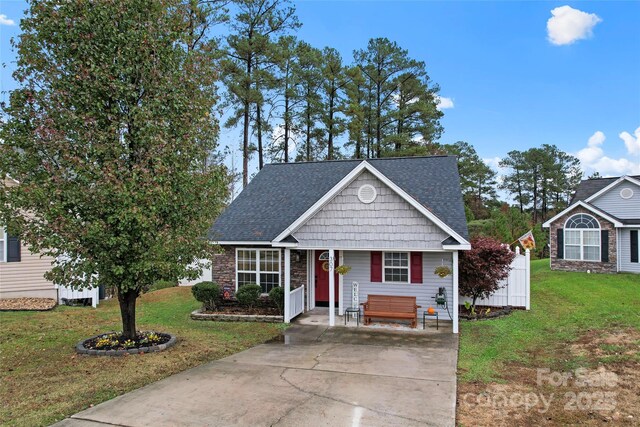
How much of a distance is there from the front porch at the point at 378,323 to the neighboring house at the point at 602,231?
12159mm

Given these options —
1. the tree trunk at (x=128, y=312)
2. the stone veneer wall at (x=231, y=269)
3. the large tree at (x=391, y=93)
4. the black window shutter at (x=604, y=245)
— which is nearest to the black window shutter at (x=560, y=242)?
the black window shutter at (x=604, y=245)

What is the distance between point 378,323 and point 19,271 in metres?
13.1

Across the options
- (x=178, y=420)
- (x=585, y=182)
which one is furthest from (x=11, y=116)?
(x=585, y=182)

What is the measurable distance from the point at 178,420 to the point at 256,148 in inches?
891

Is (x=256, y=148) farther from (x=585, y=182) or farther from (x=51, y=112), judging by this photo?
(x=585, y=182)

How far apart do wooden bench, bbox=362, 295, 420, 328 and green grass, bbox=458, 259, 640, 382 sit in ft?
4.67

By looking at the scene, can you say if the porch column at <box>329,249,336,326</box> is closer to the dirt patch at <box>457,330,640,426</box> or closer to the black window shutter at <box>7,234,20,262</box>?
the dirt patch at <box>457,330,640,426</box>

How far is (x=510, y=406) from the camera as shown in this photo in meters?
5.61

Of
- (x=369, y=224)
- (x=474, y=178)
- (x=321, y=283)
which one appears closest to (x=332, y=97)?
(x=321, y=283)

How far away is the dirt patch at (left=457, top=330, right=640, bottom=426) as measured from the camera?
5.23 meters

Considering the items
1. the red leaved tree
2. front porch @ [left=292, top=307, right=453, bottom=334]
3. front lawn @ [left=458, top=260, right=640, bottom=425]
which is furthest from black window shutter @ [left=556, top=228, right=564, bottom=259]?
front porch @ [left=292, top=307, right=453, bottom=334]

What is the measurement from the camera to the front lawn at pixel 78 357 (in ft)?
19.4

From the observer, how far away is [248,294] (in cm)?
1256

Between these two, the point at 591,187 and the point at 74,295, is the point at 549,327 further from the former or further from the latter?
the point at 74,295
